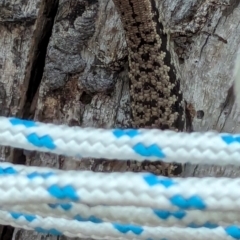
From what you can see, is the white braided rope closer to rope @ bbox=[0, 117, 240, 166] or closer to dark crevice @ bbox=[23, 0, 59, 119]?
rope @ bbox=[0, 117, 240, 166]

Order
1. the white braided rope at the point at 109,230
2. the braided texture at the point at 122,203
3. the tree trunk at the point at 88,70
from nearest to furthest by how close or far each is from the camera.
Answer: the braided texture at the point at 122,203, the white braided rope at the point at 109,230, the tree trunk at the point at 88,70

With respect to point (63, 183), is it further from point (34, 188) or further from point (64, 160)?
point (64, 160)

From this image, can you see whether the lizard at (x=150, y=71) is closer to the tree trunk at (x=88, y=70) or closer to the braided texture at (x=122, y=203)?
the tree trunk at (x=88, y=70)

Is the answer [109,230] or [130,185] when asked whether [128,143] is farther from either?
[109,230]

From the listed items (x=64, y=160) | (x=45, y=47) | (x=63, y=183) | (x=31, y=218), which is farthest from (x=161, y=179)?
(x=45, y=47)

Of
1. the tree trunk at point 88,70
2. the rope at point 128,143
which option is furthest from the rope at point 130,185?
the tree trunk at point 88,70

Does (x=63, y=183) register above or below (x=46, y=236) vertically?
above

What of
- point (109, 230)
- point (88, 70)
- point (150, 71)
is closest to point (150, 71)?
point (150, 71)

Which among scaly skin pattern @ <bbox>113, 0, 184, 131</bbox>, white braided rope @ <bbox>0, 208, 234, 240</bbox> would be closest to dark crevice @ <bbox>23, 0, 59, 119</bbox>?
scaly skin pattern @ <bbox>113, 0, 184, 131</bbox>
